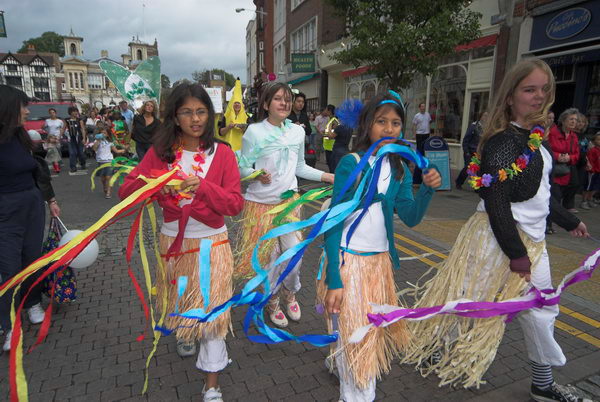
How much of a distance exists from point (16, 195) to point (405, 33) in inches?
301

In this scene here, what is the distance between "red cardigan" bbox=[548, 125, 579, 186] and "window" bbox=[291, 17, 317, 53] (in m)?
16.9

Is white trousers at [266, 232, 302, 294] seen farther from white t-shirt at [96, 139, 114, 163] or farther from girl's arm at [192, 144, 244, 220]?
white t-shirt at [96, 139, 114, 163]

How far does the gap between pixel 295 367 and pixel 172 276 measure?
3.53 feet

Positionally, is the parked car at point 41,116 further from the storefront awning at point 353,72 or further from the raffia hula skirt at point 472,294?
the raffia hula skirt at point 472,294

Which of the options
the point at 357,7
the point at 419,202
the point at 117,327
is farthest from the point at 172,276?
the point at 357,7

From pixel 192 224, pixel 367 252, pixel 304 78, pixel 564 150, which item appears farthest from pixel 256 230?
pixel 304 78

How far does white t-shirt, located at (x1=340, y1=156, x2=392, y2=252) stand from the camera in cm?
198

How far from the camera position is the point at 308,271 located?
4410 millimetres

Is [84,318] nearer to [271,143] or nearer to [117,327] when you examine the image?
[117,327]

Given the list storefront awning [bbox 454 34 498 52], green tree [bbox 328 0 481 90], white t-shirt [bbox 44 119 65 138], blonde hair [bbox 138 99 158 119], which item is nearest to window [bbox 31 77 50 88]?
white t-shirt [bbox 44 119 65 138]

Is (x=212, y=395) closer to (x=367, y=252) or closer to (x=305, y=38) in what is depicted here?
(x=367, y=252)

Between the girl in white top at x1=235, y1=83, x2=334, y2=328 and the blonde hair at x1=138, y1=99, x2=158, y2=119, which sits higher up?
the blonde hair at x1=138, y1=99, x2=158, y2=119

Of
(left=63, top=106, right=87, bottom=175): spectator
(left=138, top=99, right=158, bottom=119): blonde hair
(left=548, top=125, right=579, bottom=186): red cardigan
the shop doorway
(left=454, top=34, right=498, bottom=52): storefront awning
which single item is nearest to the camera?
(left=548, top=125, right=579, bottom=186): red cardigan

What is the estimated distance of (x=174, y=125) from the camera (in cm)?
228
